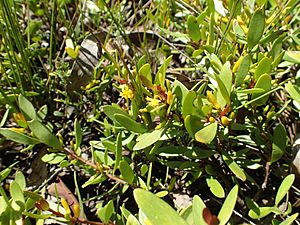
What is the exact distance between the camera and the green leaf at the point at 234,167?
3.58 ft

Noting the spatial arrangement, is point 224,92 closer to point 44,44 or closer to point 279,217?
point 279,217

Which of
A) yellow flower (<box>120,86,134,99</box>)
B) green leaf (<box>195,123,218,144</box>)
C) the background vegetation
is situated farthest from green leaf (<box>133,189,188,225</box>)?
yellow flower (<box>120,86,134,99</box>)

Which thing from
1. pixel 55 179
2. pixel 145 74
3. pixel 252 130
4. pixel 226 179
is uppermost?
pixel 145 74

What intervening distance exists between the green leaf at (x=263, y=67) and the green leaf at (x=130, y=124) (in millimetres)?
267

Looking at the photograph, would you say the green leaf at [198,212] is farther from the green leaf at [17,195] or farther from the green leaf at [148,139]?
the green leaf at [17,195]

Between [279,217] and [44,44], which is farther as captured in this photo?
[44,44]

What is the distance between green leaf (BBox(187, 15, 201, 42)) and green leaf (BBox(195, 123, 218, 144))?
13.3 inches

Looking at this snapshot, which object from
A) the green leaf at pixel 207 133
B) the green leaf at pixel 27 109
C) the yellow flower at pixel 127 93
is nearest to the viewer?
the green leaf at pixel 207 133

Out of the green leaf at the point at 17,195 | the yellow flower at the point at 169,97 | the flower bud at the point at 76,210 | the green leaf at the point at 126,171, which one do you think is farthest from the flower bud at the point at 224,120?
the green leaf at the point at 17,195

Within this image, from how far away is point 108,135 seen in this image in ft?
4.36

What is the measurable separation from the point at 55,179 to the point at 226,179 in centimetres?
49

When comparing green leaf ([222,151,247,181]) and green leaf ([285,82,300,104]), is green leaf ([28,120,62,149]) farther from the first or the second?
green leaf ([285,82,300,104])

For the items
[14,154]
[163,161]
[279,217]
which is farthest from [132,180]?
[14,154]

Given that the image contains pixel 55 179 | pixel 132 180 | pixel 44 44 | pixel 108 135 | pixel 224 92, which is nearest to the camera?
pixel 224 92
